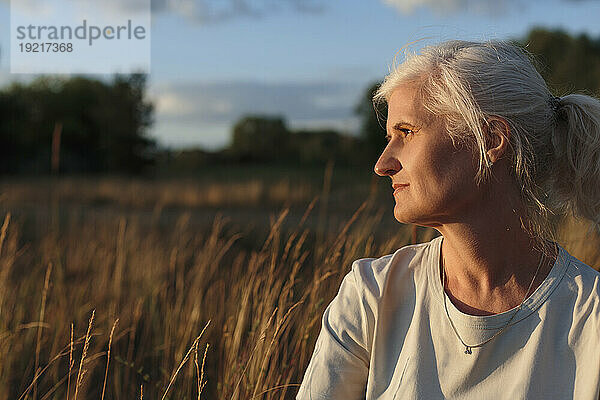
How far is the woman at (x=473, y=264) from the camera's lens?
52.0 inches

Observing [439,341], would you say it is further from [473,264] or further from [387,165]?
[387,165]

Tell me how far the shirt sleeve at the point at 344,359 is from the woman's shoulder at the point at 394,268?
35 mm

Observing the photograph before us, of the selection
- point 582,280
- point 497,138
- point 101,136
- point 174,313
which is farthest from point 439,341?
point 101,136

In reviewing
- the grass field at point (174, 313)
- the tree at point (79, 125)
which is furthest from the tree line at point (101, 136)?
the grass field at point (174, 313)

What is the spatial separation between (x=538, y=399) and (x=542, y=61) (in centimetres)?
91

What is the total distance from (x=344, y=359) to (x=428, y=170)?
0.46 m

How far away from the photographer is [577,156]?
1.48 metres

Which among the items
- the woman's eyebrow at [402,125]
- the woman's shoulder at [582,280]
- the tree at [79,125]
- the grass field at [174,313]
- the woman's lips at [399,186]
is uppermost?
the tree at [79,125]

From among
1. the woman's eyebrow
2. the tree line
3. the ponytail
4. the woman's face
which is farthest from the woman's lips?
the tree line

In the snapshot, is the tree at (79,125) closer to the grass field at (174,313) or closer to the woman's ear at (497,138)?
the grass field at (174,313)

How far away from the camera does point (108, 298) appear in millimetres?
3689

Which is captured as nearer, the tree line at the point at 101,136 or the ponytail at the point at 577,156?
the ponytail at the point at 577,156

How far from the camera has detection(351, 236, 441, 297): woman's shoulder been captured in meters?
1.45

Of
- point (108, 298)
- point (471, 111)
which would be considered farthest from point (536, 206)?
point (108, 298)
